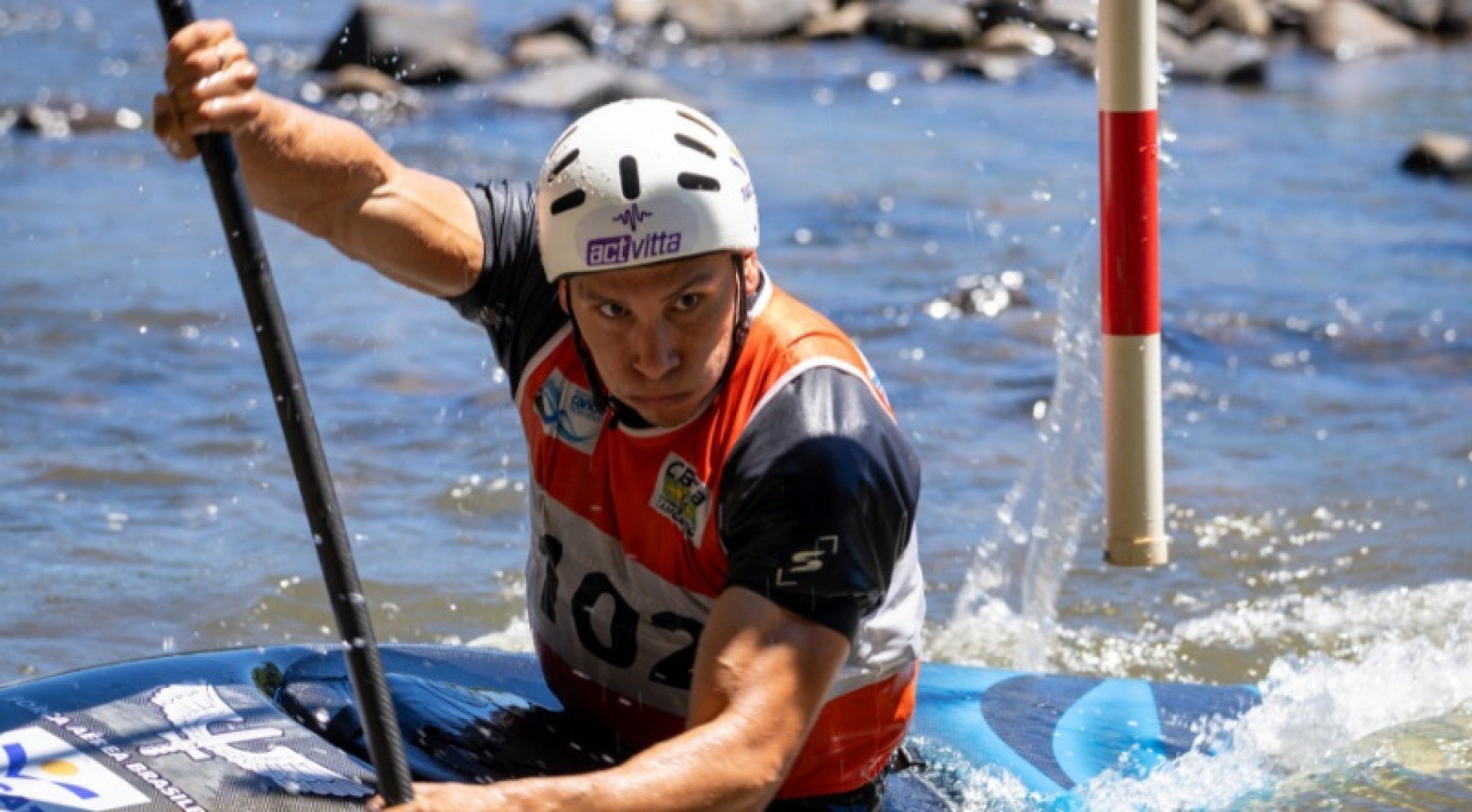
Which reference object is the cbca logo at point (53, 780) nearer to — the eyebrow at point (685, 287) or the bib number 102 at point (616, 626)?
the bib number 102 at point (616, 626)

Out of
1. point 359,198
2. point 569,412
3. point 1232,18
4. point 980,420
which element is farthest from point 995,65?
point 569,412

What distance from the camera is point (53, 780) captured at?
2701mm

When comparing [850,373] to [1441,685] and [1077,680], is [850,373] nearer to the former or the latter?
[1077,680]

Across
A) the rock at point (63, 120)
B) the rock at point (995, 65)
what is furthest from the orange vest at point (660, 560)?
the rock at point (995, 65)

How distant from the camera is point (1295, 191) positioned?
35.7ft

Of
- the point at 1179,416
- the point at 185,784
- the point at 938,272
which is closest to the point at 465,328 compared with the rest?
the point at 938,272

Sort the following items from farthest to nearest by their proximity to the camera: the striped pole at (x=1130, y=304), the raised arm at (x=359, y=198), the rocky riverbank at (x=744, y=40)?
the rocky riverbank at (x=744, y=40) → the striped pole at (x=1130, y=304) → the raised arm at (x=359, y=198)

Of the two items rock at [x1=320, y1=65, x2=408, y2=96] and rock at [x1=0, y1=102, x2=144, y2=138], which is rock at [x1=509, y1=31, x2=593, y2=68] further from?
rock at [x1=0, y1=102, x2=144, y2=138]

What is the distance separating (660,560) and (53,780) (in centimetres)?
85

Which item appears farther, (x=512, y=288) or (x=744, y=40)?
(x=744, y=40)

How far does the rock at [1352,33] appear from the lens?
1584 centimetres

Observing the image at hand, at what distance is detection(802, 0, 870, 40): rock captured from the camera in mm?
16969

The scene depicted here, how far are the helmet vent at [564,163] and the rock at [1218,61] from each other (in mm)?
12168

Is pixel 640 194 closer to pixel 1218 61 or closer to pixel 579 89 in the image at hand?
pixel 579 89
